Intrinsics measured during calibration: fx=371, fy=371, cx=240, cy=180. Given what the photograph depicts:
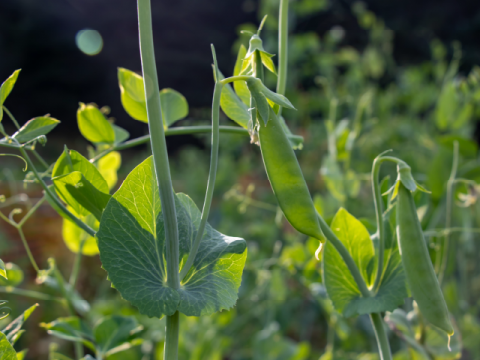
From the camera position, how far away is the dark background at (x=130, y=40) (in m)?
2.59

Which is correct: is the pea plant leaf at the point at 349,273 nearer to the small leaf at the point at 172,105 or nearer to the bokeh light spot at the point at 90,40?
the small leaf at the point at 172,105

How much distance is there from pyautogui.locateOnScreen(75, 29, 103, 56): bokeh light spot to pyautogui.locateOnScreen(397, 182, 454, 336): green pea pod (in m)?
2.54

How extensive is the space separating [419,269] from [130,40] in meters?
3.40

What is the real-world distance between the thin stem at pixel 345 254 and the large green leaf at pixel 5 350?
6.2 inches

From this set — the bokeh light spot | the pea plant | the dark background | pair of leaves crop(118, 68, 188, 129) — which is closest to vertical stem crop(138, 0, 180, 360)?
the pea plant

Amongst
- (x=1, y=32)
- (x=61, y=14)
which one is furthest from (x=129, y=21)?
(x=1, y=32)

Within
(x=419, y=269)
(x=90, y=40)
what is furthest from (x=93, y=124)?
(x=90, y=40)

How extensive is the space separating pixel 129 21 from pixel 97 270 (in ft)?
7.84

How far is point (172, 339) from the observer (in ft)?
0.57

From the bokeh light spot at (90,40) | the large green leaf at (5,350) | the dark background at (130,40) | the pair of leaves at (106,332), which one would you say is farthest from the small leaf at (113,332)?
the bokeh light spot at (90,40)

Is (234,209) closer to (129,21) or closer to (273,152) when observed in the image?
(273,152)

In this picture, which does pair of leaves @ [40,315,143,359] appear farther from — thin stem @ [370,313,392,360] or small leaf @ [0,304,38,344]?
thin stem @ [370,313,392,360]

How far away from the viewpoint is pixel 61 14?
10.2 ft

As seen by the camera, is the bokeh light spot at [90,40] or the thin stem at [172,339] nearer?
the thin stem at [172,339]
